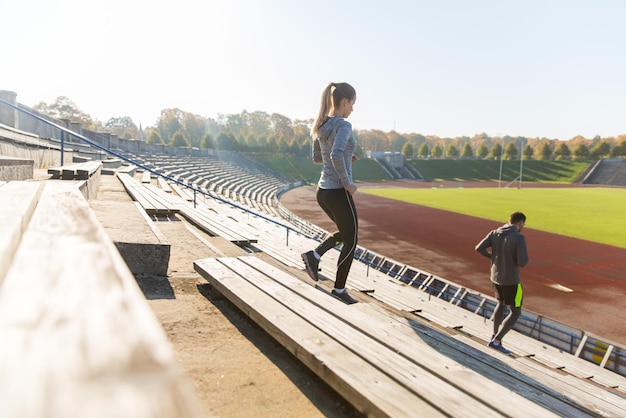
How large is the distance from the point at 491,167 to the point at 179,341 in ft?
329

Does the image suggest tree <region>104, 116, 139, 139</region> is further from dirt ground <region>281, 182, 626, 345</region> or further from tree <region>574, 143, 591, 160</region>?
tree <region>574, 143, 591, 160</region>

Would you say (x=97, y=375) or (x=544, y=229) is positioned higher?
(x=97, y=375)

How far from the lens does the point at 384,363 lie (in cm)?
208

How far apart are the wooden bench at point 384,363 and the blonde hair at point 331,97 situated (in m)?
1.71

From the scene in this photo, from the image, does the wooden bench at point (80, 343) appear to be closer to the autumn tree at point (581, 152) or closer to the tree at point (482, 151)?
the tree at point (482, 151)

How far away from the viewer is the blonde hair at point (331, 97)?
3.94 m

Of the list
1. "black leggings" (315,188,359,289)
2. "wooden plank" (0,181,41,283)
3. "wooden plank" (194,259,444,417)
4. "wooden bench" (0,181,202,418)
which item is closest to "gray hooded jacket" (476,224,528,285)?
"black leggings" (315,188,359,289)

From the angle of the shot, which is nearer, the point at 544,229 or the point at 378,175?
the point at 544,229

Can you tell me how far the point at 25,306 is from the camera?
989 mm

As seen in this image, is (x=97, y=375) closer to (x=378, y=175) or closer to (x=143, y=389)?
(x=143, y=389)

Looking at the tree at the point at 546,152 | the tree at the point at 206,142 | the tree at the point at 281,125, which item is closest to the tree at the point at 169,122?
the tree at the point at 281,125

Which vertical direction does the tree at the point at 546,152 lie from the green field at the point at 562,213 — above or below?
above

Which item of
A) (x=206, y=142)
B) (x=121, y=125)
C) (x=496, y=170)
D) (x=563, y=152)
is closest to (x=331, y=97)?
(x=206, y=142)

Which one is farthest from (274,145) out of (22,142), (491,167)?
(22,142)
